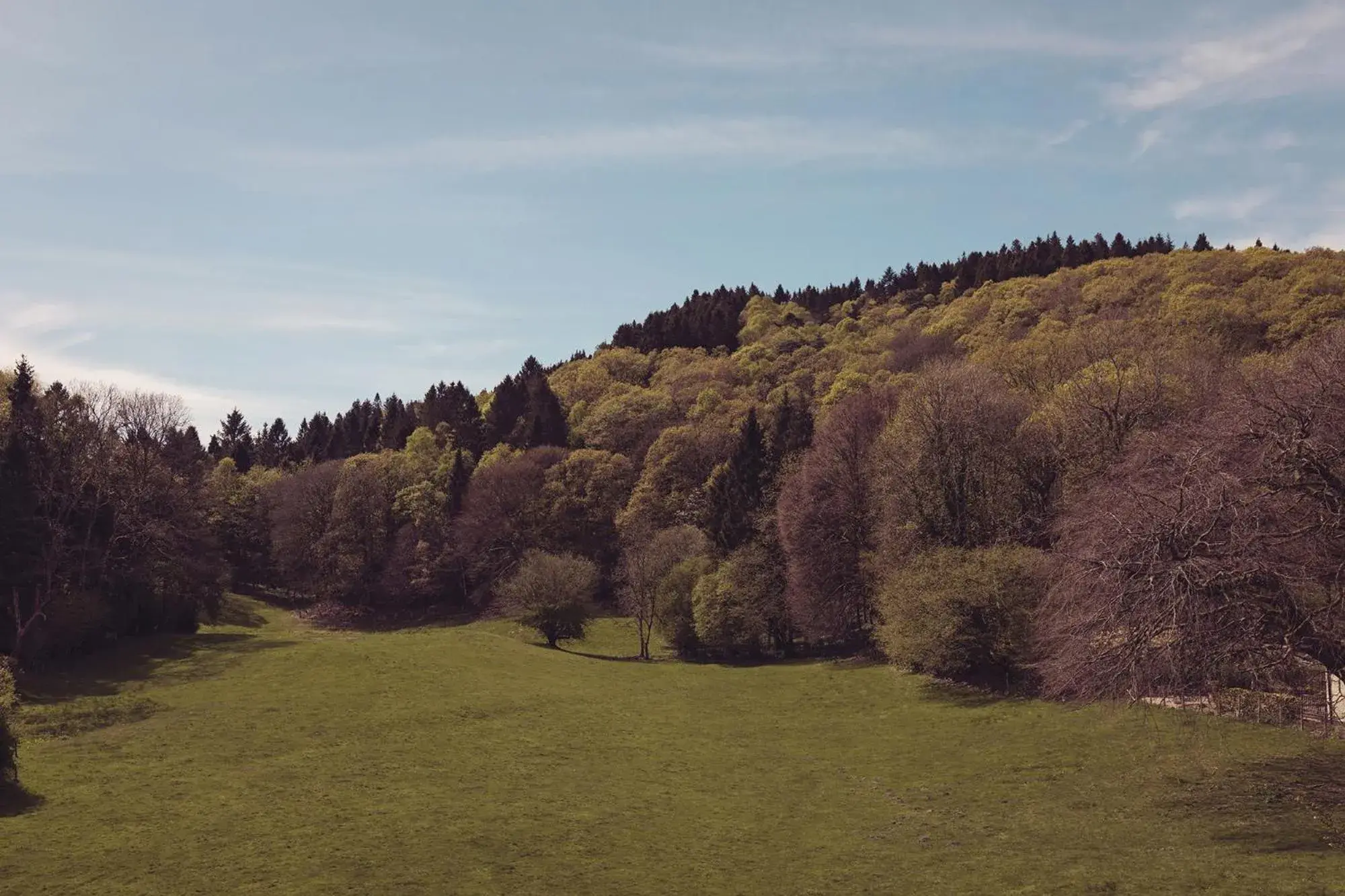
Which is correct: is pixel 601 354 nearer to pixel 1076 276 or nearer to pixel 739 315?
pixel 739 315

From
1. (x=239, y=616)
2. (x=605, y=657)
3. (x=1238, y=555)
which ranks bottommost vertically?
(x=605, y=657)

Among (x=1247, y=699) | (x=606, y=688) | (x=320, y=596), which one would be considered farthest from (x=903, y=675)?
(x=320, y=596)

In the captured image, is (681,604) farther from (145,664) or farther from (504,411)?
(504,411)

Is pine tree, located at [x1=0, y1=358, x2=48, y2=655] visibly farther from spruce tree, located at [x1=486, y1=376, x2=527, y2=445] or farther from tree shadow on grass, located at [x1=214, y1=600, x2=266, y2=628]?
spruce tree, located at [x1=486, y1=376, x2=527, y2=445]

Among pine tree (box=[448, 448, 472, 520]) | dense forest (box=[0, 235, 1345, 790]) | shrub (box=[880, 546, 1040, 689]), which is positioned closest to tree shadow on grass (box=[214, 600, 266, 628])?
dense forest (box=[0, 235, 1345, 790])

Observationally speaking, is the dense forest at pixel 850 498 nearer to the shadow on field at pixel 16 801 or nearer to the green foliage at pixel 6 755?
the green foliage at pixel 6 755

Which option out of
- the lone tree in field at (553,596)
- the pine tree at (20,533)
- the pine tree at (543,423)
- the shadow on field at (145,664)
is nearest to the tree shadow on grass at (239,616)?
the shadow on field at (145,664)

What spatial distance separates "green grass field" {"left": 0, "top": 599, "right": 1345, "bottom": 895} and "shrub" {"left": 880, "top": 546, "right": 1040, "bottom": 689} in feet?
7.66

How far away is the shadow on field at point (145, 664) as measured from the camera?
49.8 metres

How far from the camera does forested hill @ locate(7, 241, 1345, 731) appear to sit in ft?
72.4

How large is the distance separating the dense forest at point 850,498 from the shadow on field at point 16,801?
72.5 inches

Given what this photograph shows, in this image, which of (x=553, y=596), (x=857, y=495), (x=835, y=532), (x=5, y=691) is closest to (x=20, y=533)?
(x=5, y=691)

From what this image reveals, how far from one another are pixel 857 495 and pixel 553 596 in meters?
26.7

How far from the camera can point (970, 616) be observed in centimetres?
4588
